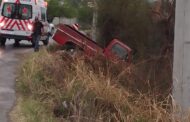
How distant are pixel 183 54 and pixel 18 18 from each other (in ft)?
64.7

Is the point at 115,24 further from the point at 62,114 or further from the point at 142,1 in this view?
the point at 62,114

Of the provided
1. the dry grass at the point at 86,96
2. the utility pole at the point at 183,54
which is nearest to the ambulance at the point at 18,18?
the dry grass at the point at 86,96

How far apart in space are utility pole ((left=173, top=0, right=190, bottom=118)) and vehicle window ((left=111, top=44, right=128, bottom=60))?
826cm

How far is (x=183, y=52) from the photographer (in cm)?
902

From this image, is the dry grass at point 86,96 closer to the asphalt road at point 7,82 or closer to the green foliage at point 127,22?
the asphalt road at point 7,82

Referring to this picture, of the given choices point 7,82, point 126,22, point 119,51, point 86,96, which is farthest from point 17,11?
point 86,96

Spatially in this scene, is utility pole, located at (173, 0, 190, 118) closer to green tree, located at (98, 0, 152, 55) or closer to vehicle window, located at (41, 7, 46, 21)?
green tree, located at (98, 0, 152, 55)

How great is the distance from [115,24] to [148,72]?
9.95m

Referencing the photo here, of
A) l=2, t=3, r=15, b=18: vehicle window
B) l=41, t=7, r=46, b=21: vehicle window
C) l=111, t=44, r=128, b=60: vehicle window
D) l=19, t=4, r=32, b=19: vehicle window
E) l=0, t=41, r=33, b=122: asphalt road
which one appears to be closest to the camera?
l=0, t=41, r=33, b=122: asphalt road

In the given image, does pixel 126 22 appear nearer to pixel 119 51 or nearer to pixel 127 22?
pixel 127 22

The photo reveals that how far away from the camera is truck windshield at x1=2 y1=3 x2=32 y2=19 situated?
2786cm

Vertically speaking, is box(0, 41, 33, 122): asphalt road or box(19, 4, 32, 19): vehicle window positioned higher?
box(19, 4, 32, 19): vehicle window

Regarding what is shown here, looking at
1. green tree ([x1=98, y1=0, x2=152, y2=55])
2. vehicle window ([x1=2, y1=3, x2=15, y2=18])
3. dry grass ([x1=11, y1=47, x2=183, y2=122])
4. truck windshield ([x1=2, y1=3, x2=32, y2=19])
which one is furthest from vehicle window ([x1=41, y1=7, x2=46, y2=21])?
dry grass ([x1=11, y1=47, x2=183, y2=122])

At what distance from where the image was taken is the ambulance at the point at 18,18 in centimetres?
2767
